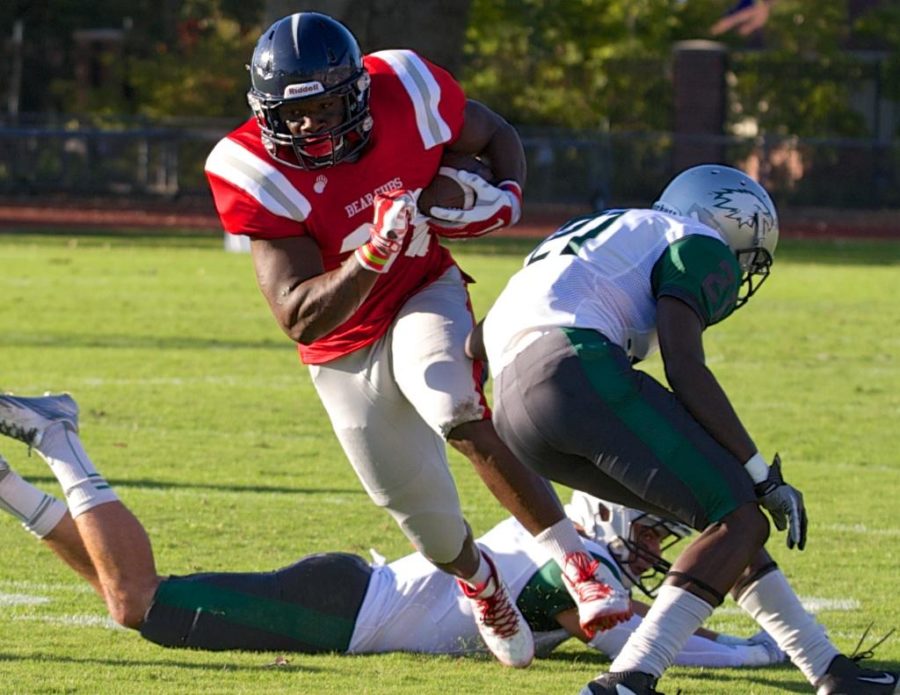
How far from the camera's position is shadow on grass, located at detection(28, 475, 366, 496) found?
7488 millimetres

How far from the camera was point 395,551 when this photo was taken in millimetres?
6480

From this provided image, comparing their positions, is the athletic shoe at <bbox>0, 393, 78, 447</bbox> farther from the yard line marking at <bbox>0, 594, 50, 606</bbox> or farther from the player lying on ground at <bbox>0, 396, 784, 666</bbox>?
the yard line marking at <bbox>0, 594, 50, 606</bbox>

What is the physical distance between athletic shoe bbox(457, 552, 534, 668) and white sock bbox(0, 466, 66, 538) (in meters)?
1.16

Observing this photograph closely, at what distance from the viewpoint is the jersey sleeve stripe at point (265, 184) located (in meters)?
4.93

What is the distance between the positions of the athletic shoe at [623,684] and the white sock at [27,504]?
1.73 metres

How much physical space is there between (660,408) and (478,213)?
1.08 meters

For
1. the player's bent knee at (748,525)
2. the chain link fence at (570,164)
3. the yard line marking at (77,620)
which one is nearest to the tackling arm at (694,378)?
the player's bent knee at (748,525)

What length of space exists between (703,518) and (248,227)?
1565 millimetres

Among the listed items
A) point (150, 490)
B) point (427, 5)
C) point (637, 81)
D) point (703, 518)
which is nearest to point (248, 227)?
point (703, 518)

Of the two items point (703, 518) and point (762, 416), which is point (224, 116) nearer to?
point (762, 416)

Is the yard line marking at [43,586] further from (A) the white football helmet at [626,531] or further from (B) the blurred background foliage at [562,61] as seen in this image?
(B) the blurred background foliage at [562,61]

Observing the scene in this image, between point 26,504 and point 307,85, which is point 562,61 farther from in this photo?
point 26,504

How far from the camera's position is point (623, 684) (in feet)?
13.2

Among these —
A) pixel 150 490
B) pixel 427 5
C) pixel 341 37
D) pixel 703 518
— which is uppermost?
pixel 341 37
